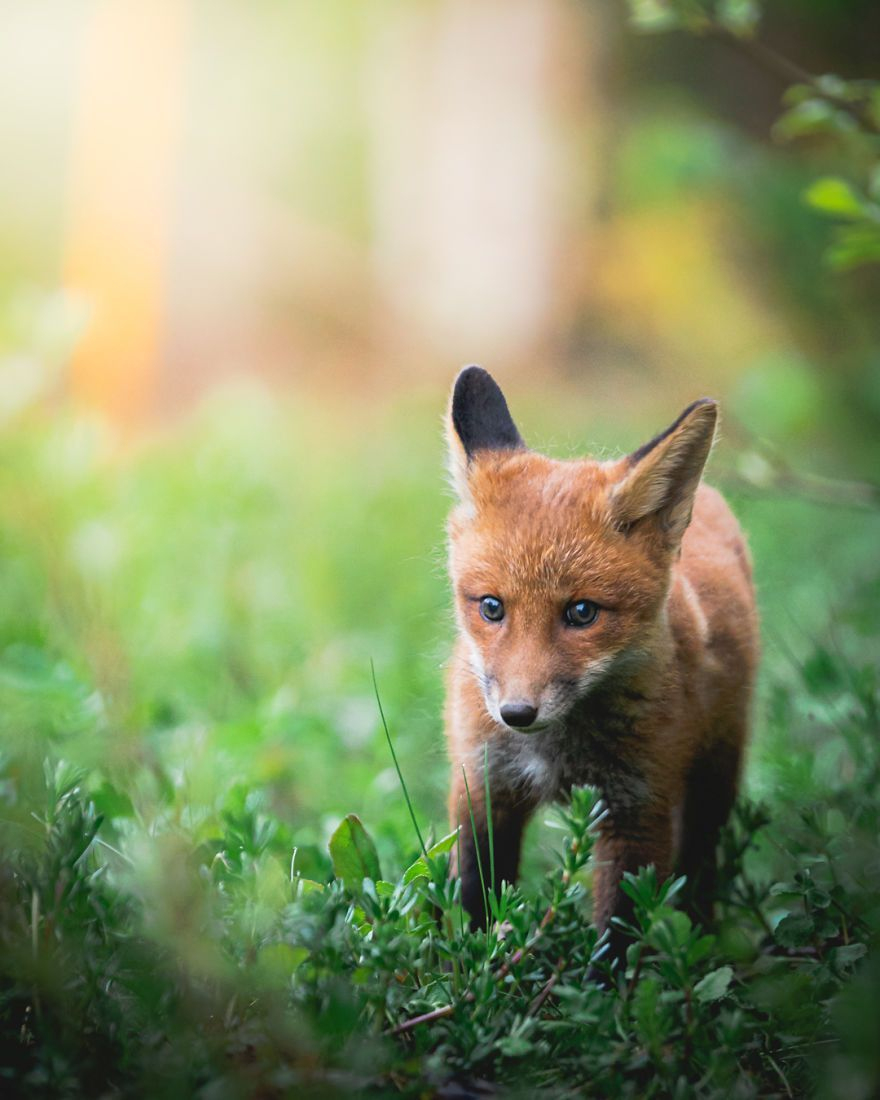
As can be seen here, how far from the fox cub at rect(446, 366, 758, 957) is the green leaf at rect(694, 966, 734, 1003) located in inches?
30.9

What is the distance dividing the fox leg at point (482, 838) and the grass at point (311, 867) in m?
0.19

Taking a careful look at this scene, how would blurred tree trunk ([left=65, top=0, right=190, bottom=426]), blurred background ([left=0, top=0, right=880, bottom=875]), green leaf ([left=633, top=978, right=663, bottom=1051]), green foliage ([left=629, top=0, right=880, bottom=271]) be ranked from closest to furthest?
green leaf ([left=633, top=978, right=663, bottom=1051])
green foliage ([left=629, top=0, right=880, bottom=271])
blurred background ([left=0, top=0, right=880, bottom=875])
blurred tree trunk ([left=65, top=0, right=190, bottom=426])

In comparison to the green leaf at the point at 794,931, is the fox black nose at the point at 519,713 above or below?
above

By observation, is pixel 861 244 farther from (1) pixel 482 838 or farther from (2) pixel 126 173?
(2) pixel 126 173

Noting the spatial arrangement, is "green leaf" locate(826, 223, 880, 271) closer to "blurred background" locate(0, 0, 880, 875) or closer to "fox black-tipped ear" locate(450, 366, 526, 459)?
"blurred background" locate(0, 0, 880, 875)

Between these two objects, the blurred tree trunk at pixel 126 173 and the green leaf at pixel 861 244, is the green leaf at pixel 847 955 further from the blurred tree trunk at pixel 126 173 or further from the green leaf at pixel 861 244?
the blurred tree trunk at pixel 126 173

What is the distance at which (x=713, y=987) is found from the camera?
8.00 ft

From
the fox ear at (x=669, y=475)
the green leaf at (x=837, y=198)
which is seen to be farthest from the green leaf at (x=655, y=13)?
the fox ear at (x=669, y=475)

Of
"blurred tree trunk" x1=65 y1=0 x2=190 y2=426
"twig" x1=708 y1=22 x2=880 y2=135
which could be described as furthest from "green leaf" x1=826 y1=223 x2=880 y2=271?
"blurred tree trunk" x1=65 y1=0 x2=190 y2=426

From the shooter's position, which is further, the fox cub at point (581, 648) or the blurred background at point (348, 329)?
the blurred background at point (348, 329)

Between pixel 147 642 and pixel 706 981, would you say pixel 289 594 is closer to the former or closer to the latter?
pixel 147 642

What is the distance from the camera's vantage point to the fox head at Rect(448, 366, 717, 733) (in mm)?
3207

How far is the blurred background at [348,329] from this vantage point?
5.02 metres

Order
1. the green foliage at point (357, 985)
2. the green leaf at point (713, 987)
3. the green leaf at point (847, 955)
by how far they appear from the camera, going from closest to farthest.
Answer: the green foliage at point (357, 985)
the green leaf at point (713, 987)
the green leaf at point (847, 955)
